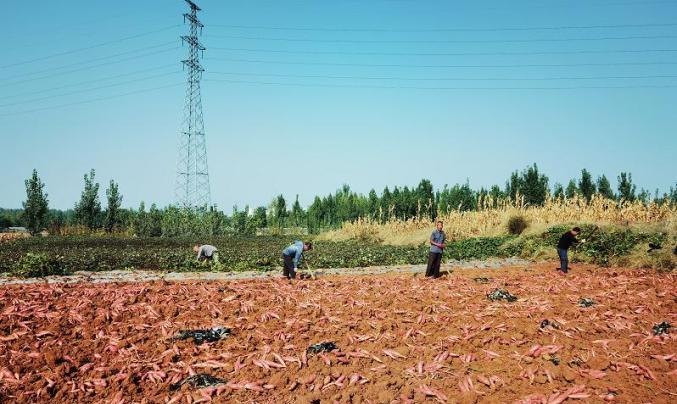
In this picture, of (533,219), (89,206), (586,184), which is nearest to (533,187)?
(586,184)

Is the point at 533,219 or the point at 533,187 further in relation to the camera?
the point at 533,187

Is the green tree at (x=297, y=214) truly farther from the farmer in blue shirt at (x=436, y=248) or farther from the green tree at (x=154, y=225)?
the farmer in blue shirt at (x=436, y=248)

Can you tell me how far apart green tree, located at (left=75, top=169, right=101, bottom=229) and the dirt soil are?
128 ft

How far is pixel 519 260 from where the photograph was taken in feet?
60.7

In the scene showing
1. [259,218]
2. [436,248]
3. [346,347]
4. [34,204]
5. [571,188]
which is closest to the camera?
[346,347]

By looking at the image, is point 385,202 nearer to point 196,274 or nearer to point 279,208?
point 279,208

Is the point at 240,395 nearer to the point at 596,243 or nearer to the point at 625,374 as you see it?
the point at 625,374

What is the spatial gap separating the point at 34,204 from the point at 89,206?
14.7 ft

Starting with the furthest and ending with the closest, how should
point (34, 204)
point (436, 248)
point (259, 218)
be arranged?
1. point (259, 218)
2. point (34, 204)
3. point (436, 248)

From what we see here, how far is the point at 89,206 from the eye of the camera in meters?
42.7

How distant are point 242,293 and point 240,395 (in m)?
3.63

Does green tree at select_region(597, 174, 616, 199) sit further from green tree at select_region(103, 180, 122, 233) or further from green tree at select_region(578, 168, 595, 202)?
green tree at select_region(103, 180, 122, 233)

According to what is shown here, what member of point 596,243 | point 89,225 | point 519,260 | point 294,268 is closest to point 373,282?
point 294,268

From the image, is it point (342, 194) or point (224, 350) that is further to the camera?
point (342, 194)
